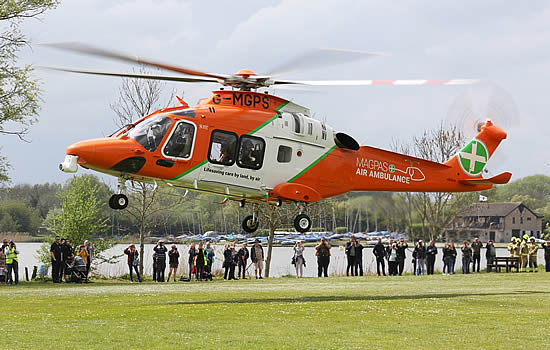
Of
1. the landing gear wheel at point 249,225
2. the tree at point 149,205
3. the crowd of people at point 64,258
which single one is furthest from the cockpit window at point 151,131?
the tree at point 149,205

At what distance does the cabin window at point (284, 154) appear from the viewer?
19.6 meters

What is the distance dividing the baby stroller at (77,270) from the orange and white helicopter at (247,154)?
1214 centimetres

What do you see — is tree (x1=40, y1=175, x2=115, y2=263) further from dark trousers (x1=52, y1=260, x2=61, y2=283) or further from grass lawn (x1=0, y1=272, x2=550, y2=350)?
grass lawn (x1=0, y1=272, x2=550, y2=350)

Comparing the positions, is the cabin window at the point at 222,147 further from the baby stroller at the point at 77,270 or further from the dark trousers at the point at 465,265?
the dark trousers at the point at 465,265

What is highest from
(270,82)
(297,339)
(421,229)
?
(270,82)

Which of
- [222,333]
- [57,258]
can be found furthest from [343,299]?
[57,258]

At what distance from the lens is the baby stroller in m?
30.8

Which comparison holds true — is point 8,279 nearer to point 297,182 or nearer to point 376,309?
point 297,182

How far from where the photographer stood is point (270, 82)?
19.1m

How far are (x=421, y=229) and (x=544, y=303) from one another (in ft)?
70.8

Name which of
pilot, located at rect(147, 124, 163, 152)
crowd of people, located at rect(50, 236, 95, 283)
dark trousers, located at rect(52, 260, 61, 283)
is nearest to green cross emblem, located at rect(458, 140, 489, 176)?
pilot, located at rect(147, 124, 163, 152)

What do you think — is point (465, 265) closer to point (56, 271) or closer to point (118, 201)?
point (56, 271)

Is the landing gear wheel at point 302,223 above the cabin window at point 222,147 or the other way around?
the other way around

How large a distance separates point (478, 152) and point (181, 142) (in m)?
10.1
